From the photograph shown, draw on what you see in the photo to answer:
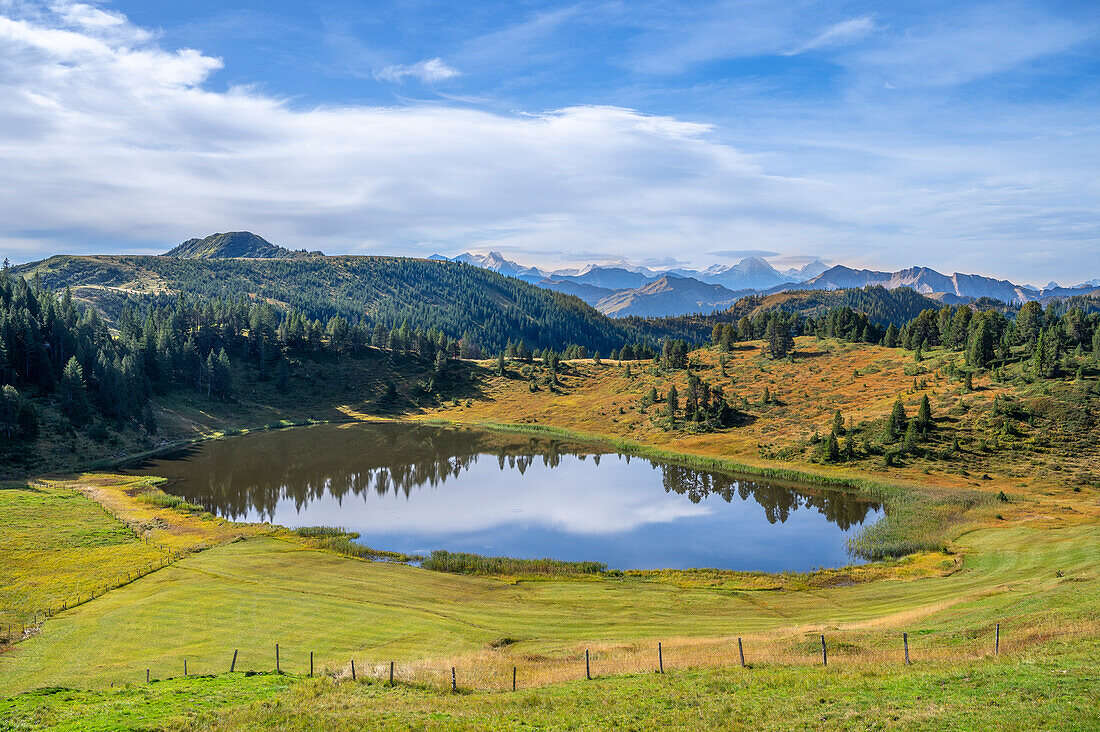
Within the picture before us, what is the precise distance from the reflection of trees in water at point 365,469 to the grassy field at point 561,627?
26.5 feet

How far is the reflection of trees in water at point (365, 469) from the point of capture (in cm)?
7100

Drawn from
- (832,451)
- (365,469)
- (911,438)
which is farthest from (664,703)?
(365,469)

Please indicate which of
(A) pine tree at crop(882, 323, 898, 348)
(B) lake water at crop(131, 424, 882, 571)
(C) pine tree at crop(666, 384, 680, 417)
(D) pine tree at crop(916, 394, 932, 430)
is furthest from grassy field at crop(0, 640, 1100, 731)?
(A) pine tree at crop(882, 323, 898, 348)

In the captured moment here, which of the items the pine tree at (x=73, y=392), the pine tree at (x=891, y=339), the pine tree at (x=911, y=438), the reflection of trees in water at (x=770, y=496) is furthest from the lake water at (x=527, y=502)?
the pine tree at (x=891, y=339)

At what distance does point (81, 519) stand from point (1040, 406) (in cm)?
11842

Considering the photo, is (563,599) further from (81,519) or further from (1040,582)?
(81,519)

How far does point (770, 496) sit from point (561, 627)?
48.1 metres

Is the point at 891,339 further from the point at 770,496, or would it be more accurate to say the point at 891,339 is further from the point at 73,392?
the point at 73,392

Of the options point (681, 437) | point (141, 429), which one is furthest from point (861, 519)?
point (141, 429)

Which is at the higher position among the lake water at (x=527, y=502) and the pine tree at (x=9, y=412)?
the pine tree at (x=9, y=412)

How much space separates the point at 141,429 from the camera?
343 ft

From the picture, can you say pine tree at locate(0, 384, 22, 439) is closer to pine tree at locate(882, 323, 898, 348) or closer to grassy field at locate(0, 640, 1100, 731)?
grassy field at locate(0, 640, 1100, 731)

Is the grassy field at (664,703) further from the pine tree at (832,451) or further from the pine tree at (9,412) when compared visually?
the pine tree at (9,412)

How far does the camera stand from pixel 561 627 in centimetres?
3375
